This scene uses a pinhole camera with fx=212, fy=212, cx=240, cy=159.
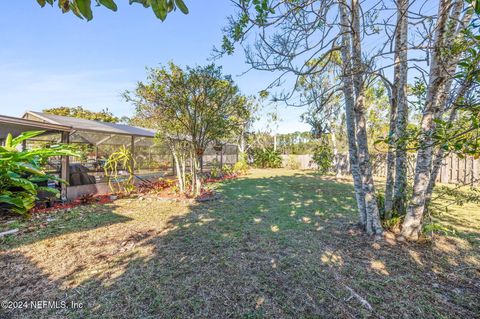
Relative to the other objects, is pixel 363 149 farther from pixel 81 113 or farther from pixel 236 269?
pixel 81 113

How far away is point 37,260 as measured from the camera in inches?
109

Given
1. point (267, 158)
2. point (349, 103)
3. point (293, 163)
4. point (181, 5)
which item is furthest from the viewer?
point (267, 158)

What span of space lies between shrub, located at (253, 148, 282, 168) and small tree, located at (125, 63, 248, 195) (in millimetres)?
9749

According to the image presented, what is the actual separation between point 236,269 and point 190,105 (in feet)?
16.7

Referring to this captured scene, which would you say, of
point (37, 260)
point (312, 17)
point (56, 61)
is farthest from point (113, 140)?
point (312, 17)

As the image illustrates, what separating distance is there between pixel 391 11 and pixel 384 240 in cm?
347

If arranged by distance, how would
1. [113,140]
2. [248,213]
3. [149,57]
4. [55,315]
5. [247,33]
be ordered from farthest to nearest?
Result: [113,140], [149,57], [248,213], [247,33], [55,315]

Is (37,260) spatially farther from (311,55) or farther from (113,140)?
(113,140)

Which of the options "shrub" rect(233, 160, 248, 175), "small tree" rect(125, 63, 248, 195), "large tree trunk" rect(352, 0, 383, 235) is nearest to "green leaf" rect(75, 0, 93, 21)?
"large tree trunk" rect(352, 0, 383, 235)

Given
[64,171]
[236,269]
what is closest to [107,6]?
[236,269]

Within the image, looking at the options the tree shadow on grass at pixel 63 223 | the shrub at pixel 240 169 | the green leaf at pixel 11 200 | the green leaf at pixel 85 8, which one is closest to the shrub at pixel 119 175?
the tree shadow on grass at pixel 63 223

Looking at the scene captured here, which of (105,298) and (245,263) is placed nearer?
(105,298)

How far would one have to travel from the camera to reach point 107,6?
2.45 ft

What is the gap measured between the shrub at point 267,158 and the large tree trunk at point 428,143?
13.6m
